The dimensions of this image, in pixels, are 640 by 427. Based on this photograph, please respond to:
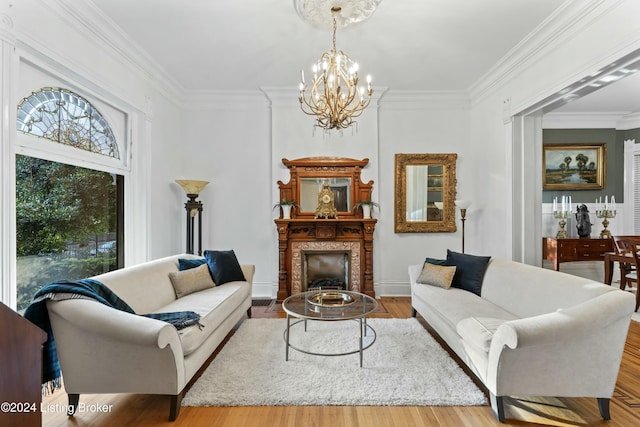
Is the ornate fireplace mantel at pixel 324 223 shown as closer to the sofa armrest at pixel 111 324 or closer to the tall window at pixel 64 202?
the tall window at pixel 64 202

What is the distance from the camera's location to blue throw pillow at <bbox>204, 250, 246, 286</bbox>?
11.1ft

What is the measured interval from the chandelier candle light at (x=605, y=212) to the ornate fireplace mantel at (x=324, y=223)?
394 cm

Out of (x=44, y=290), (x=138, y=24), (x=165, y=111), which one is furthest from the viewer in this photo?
(x=165, y=111)

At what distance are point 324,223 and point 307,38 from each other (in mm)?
2335

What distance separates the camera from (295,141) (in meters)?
4.56

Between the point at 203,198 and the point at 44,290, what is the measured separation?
114 inches

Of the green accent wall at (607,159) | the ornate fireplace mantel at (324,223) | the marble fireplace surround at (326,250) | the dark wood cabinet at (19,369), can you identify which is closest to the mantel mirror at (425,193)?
the ornate fireplace mantel at (324,223)

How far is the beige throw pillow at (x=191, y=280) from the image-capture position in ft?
9.87

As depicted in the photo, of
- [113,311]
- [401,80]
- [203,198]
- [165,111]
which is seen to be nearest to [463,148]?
[401,80]

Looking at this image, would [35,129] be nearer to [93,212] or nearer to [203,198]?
[93,212]

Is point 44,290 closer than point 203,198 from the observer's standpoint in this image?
Yes

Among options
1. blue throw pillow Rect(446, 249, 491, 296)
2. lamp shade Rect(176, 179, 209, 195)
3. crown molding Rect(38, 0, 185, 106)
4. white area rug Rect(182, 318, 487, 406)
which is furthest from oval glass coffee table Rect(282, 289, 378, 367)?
crown molding Rect(38, 0, 185, 106)

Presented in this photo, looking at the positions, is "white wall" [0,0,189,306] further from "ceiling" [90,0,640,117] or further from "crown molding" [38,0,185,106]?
"ceiling" [90,0,640,117]

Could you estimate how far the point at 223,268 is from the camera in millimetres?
3418
